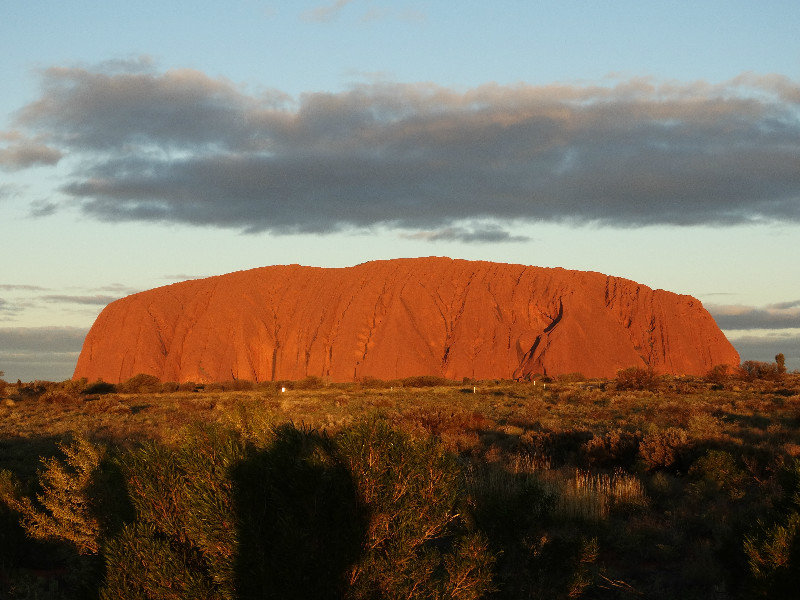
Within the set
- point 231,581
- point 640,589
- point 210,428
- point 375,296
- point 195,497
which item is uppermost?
point 375,296

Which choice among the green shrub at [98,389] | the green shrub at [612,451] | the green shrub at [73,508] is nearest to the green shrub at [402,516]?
the green shrub at [73,508]

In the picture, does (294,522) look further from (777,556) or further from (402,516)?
(777,556)

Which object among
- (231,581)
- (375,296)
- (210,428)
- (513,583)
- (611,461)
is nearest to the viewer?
(231,581)

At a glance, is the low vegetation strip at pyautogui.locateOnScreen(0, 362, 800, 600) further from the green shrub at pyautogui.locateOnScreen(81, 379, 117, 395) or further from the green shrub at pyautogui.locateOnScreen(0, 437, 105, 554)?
the green shrub at pyautogui.locateOnScreen(81, 379, 117, 395)

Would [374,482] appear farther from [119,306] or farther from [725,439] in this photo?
[119,306]

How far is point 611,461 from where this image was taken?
13.5 meters

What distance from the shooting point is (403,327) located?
8144 cm

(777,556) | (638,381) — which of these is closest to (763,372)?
(638,381)

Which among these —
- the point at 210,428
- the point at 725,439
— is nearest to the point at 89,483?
the point at 210,428

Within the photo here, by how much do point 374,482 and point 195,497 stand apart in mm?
1448

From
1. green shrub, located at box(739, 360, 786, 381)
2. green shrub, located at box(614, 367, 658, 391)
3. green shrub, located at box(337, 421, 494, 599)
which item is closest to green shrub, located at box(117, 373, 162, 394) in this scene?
green shrub, located at box(614, 367, 658, 391)

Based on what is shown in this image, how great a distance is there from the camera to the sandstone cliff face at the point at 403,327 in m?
78.4

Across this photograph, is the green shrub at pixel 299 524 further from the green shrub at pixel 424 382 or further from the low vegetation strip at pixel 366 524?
the green shrub at pixel 424 382

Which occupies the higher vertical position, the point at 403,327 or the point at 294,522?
the point at 403,327
